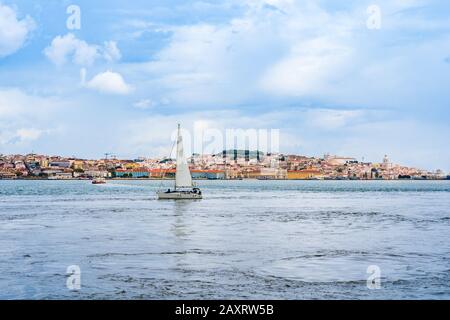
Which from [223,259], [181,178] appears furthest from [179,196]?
[223,259]

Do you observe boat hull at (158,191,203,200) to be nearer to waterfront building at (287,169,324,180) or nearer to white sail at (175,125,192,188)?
white sail at (175,125,192,188)

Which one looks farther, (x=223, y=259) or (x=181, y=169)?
(x=181, y=169)

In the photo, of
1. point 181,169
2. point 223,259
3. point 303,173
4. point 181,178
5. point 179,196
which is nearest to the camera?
point 223,259

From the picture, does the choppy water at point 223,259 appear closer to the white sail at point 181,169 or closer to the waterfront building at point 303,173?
the white sail at point 181,169

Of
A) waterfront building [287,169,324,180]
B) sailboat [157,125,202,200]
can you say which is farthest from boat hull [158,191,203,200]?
waterfront building [287,169,324,180]

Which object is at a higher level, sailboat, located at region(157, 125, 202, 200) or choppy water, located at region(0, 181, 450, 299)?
sailboat, located at region(157, 125, 202, 200)

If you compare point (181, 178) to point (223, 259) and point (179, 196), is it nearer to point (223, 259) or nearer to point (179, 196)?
point (179, 196)

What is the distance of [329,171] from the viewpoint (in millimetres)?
172500

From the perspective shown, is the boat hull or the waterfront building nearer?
the boat hull

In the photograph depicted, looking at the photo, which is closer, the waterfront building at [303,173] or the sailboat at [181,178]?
the sailboat at [181,178]

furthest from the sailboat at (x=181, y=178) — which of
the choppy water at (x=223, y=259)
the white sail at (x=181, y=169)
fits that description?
the choppy water at (x=223, y=259)
